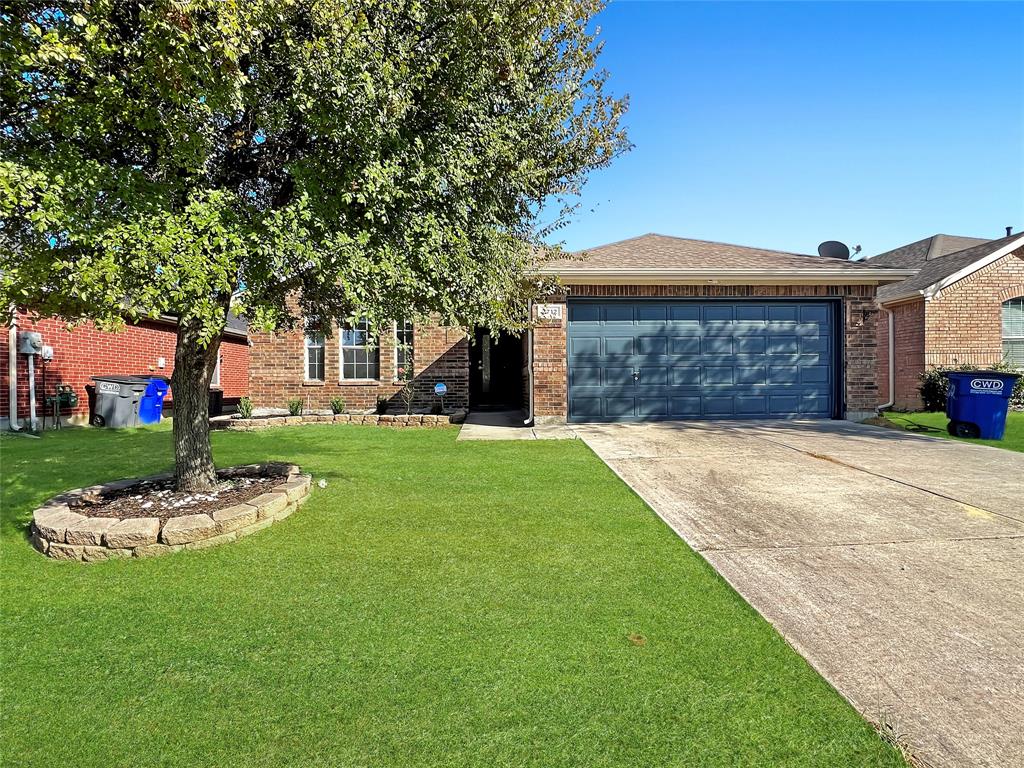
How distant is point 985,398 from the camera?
857 centimetres

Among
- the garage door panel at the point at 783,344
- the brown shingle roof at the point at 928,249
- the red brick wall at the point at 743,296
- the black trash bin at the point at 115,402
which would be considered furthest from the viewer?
the brown shingle roof at the point at 928,249

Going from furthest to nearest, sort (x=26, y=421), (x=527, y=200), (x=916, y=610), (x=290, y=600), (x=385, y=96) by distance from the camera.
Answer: (x=26, y=421) < (x=527, y=200) < (x=385, y=96) < (x=290, y=600) < (x=916, y=610)

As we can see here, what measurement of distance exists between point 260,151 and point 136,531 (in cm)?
306

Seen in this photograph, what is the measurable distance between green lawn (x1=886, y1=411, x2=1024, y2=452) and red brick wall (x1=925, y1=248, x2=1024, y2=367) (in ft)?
5.63

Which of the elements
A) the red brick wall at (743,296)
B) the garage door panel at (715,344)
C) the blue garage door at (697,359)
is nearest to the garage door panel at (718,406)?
the blue garage door at (697,359)

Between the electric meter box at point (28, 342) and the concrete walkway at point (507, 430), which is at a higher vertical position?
the electric meter box at point (28, 342)

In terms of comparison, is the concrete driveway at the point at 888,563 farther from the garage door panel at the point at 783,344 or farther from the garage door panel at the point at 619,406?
the garage door panel at the point at 783,344

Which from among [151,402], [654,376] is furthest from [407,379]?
[654,376]

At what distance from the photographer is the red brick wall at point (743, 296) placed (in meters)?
10.3

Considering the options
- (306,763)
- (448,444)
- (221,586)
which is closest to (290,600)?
(221,586)

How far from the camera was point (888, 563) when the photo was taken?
11.2 feet

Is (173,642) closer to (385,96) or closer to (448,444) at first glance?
(385,96)

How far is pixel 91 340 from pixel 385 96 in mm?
12175

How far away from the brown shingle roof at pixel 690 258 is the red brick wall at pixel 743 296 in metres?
0.43
